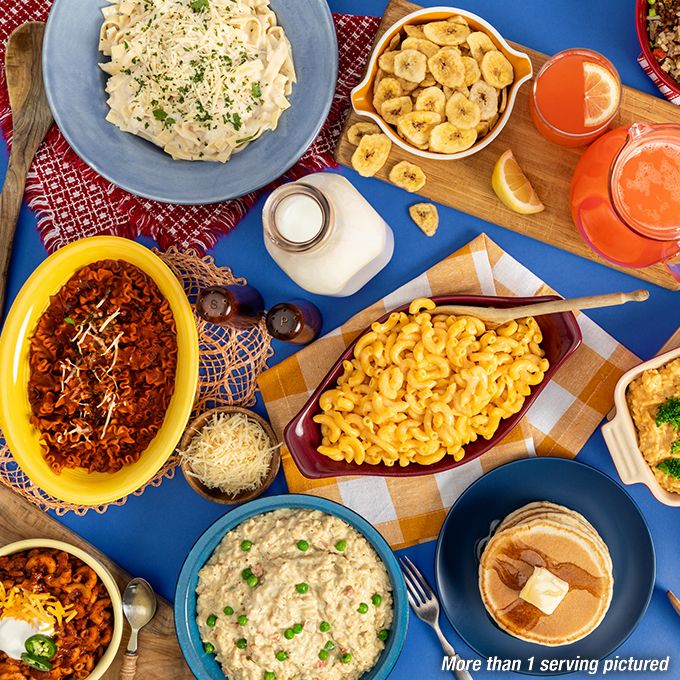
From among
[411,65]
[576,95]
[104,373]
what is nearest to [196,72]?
[411,65]

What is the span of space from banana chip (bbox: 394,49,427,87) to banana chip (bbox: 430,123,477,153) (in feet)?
0.62

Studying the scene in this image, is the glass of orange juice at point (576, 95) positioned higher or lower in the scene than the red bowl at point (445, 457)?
higher

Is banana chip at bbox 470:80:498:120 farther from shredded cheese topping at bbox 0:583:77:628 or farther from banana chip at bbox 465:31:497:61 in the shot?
shredded cheese topping at bbox 0:583:77:628

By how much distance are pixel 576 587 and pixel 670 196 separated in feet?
4.47

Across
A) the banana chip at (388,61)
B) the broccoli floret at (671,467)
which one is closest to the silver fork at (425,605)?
the broccoli floret at (671,467)

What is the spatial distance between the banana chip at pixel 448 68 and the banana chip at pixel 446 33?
38mm

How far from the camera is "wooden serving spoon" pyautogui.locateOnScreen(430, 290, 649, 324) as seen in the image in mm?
2080

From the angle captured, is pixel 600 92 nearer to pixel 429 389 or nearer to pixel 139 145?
pixel 429 389

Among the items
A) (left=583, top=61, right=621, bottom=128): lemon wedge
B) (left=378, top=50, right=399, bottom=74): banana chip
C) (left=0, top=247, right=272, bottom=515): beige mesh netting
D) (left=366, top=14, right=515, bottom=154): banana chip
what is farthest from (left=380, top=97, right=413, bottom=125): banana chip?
(left=0, top=247, right=272, bottom=515): beige mesh netting

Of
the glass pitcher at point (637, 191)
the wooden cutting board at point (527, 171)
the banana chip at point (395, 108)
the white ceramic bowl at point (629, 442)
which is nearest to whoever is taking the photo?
the glass pitcher at point (637, 191)

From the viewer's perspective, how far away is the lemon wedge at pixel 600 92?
8.05 feet

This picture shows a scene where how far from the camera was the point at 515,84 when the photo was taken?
98.6 inches

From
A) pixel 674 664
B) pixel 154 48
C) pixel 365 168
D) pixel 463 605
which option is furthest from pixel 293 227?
pixel 674 664

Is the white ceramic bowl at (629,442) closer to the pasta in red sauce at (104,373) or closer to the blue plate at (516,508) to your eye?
the blue plate at (516,508)
